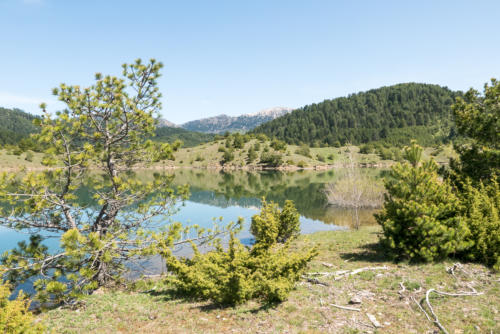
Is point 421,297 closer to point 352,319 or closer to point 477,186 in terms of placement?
point 352,319

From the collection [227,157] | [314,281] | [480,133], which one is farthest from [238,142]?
[314,281]

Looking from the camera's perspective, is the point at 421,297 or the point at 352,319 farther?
the point at 421,297

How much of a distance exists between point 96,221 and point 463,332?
478 inches

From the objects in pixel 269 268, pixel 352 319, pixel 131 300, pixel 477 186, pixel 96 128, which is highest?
pixel 96 128

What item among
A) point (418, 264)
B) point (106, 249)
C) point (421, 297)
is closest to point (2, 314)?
point (106, 249)

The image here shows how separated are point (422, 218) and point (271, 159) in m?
111

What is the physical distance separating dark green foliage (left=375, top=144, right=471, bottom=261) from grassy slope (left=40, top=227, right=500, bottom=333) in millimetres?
970

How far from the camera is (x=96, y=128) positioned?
36.0 ft

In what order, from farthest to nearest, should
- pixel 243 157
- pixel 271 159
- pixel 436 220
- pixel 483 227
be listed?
pixel 243 157 → pixel 271 159 → pixel 436 220 → pixel 483 227

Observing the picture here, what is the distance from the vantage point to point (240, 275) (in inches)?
345

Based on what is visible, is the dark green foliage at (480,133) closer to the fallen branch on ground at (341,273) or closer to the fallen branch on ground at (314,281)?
the fallen branch on ground at (341,273)

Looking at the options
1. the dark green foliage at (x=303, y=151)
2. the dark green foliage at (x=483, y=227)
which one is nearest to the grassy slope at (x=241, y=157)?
the dark green foliage at (x=303, y=151)

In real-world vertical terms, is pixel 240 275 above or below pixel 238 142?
below

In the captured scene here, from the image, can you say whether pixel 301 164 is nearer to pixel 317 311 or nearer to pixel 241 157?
pixel 241 157
